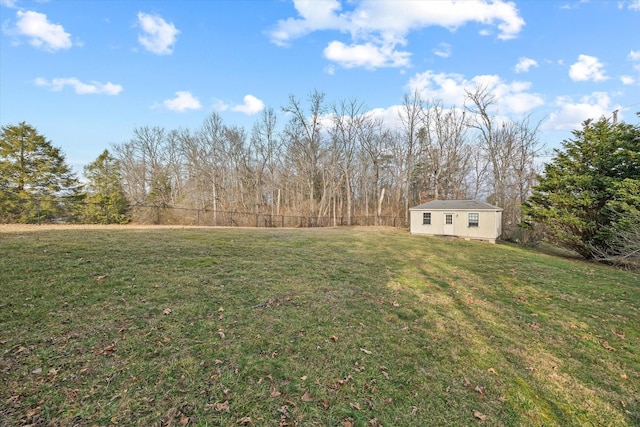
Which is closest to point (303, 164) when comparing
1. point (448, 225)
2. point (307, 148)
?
point (307, 148)

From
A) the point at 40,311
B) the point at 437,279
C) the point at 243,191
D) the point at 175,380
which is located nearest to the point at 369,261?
the point at 437,279

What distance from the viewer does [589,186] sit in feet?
43.9

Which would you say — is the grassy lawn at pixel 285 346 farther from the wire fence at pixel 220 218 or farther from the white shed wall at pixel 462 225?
the wire fence at pixel 220 218

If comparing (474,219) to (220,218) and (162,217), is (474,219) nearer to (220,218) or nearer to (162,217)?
(220,218)

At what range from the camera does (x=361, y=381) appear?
3.35 m

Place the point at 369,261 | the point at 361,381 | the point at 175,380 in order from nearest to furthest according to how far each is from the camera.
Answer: the point at 175,380
the point at 361,381
the point at 369,261

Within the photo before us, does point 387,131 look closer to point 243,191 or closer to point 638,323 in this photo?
point 243,191

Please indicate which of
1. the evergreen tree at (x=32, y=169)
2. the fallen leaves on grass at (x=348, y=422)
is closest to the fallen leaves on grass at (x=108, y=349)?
the fallen leaves on grass at (x=348, y=422)

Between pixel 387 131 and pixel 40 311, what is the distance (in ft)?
107

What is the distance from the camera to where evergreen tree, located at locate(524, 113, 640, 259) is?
39.5ft

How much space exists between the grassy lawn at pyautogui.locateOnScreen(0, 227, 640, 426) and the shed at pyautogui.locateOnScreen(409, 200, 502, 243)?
10.8 meters

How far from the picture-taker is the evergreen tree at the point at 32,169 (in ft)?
54.3

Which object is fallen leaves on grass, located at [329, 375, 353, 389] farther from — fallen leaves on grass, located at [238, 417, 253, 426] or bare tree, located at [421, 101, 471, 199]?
bare tree, located at [421, 101, 471, 199]

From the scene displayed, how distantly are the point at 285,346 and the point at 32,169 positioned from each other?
22562 mm
